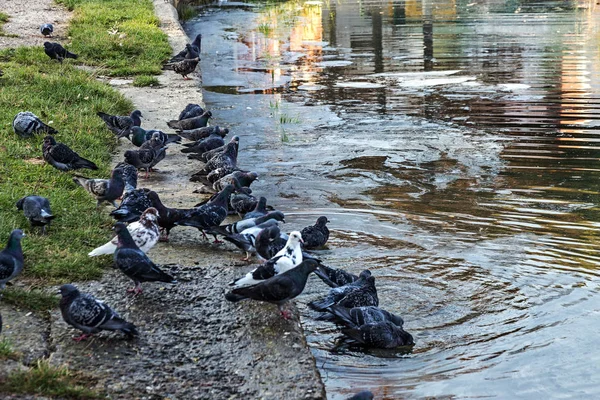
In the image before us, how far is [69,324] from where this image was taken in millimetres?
5703

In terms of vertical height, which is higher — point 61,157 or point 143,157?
point 61,157

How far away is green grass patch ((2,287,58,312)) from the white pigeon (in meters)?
1.34

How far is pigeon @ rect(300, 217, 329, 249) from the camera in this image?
8.32 m

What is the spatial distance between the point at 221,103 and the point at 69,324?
994cm

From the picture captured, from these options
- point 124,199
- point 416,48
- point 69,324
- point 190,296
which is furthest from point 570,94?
point 69,324

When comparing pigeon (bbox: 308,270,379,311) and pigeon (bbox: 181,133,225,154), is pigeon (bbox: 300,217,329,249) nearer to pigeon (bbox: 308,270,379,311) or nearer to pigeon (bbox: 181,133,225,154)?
pigeon (bbox: 308,270,379,311)

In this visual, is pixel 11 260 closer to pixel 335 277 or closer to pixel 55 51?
pixel 335 277

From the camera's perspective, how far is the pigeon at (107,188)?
→ 8.34 m

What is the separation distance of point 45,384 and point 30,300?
1.41m

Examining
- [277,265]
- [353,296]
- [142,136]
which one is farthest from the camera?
[142,136]

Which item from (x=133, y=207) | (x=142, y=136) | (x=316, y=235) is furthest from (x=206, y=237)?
(x=142, y=136)

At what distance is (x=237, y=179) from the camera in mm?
9656

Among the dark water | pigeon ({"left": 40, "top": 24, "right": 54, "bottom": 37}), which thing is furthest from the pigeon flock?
pigeon ({"left": 40, "top": 24, "right": 54, "bottom": 37})

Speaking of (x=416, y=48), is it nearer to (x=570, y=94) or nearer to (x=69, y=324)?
(x=570, y=94)
